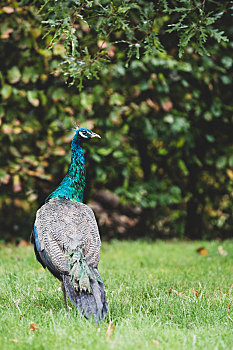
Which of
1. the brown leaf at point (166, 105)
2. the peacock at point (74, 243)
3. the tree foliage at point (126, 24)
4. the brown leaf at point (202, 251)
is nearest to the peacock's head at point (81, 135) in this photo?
the peacock at point (74, 243)

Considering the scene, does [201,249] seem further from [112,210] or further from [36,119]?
[36,119]

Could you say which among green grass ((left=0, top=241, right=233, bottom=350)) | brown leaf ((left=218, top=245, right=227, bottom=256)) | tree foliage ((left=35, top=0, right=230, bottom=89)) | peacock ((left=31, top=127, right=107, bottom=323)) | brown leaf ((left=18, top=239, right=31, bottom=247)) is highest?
tree foliage ((left=35, top=0, right=230, bottom=89))

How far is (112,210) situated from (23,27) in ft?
8.60

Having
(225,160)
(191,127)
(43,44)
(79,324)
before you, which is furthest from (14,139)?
(79,324)

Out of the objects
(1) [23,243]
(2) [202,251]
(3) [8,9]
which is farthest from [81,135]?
(1) [23,243]

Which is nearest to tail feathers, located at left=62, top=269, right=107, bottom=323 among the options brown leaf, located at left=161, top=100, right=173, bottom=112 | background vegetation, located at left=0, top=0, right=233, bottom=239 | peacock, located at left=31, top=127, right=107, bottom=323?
peacock, located at left=31, top=127, right=107, bottom=323

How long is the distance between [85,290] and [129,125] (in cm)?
385

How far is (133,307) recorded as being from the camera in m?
3.06

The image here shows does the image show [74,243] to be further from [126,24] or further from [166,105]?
[166,105]

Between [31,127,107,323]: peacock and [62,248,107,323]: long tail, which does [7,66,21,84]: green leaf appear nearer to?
[31,127,107,323]: peacock

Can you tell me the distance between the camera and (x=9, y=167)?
18.5 ft

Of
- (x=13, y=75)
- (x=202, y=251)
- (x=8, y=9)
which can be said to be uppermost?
(x=8, y=9)

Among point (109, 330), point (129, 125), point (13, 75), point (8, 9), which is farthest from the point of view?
point (129, 125)

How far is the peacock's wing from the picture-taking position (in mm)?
2916
